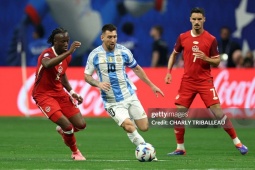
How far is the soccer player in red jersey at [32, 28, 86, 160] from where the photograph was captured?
17094 mm

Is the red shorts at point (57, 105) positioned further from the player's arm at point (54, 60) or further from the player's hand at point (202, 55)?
the player's hand at point (202, 55)

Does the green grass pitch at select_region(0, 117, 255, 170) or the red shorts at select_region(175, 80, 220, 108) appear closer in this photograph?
the green grass pitch at select_region(0, 117, 255, 170)

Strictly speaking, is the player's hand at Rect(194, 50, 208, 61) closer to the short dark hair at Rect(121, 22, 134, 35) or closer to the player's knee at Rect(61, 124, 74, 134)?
the player's knee at Rect(61, 124, 74, 134)

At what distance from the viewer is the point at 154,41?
101ft


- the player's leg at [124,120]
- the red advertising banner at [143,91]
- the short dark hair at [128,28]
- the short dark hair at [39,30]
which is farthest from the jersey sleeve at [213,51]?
the short dark hair at [39,30]

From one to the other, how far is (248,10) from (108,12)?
4.47 m

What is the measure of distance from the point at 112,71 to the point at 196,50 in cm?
205

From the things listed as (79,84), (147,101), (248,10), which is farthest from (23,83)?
(248,10)

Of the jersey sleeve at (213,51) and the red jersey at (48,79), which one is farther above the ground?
the jersey sleeve at (213,51)

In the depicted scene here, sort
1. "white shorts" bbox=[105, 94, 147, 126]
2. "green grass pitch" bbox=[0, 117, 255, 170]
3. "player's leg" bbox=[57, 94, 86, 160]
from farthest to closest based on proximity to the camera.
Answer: "player's leg" bbox=[57, 94, 86, 160], "white shorts" bbox=[105, 94, 147, 126], "green grass pitch" bbox=[0, 117, 255, 170]

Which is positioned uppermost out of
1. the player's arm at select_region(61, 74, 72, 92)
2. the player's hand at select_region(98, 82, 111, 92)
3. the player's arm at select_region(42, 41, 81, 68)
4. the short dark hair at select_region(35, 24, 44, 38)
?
the player's arm at select_region(42, 41, 81, 68)

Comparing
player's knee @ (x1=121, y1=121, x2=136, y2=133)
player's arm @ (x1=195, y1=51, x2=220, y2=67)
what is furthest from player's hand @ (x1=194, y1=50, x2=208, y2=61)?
player's knee @ (x1=121, y1=121, x2=136, y2=133)

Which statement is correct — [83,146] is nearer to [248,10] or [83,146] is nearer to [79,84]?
[79,84]

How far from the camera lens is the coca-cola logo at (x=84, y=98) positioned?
92.6ft
